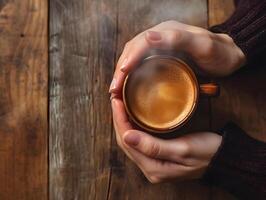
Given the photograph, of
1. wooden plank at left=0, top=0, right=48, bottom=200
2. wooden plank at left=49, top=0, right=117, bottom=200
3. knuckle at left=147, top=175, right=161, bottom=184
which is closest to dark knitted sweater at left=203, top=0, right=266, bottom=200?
knuckle at left=147, top=175, right=161, bottom=184

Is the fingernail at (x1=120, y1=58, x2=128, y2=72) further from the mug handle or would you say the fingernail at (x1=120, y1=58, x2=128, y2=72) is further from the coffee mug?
the mug handle

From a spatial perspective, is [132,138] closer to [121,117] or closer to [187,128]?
[121,117]

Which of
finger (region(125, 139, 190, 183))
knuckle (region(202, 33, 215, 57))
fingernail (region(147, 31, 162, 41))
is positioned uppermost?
fingernail (region(147, 31, 162, 41))

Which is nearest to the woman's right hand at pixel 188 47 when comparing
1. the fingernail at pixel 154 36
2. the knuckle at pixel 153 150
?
the fingernail at pixel 154 36

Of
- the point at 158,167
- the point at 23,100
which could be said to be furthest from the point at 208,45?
the point at 23,100

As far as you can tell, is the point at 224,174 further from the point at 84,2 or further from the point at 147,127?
the point at 84,2

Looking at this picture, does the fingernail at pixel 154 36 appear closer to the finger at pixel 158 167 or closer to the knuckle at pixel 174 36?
the knuckle at pixel 174 36

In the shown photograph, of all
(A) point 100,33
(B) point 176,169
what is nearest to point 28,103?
(A) point 100,33
